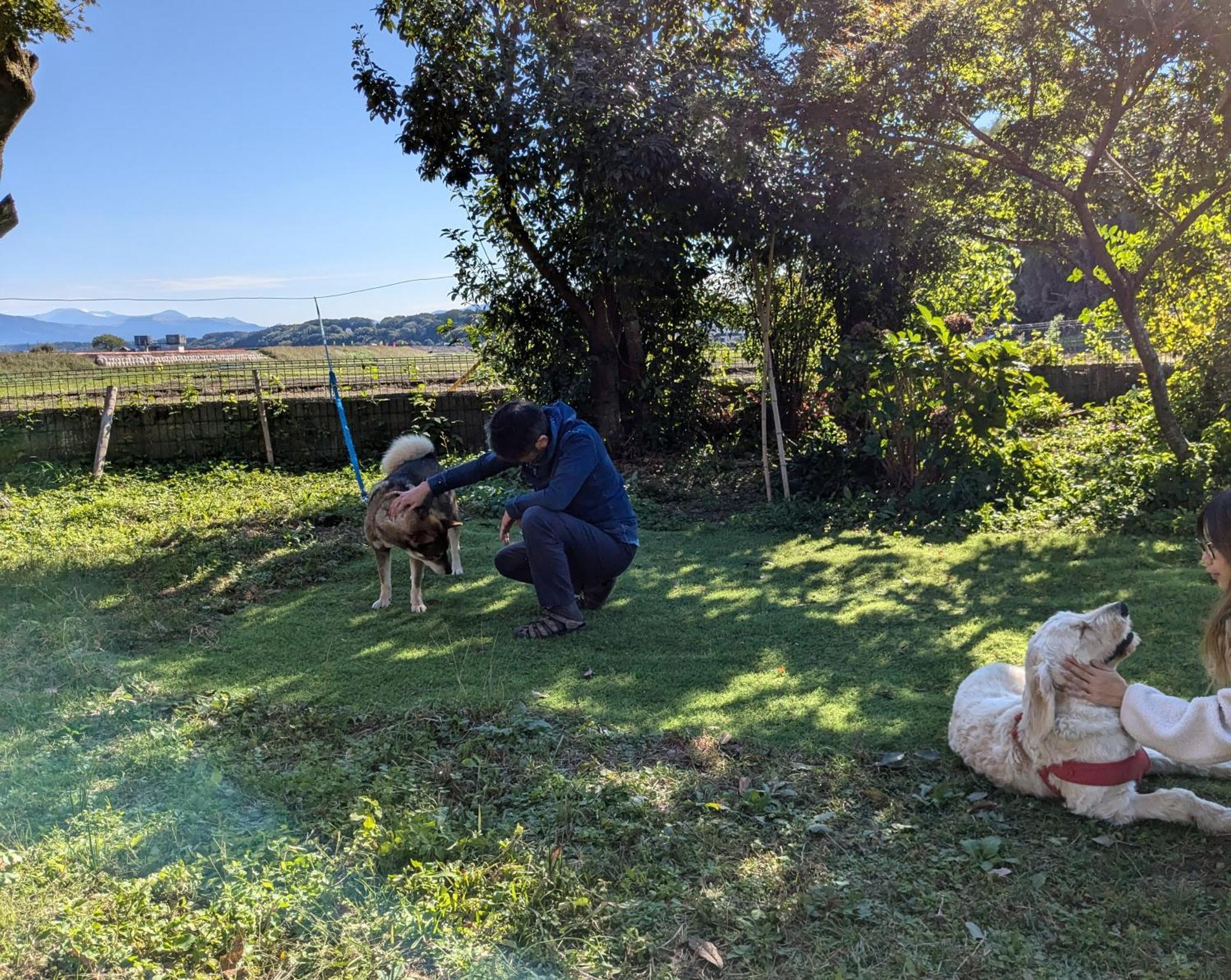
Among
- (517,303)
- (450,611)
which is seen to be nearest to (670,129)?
(517,303)

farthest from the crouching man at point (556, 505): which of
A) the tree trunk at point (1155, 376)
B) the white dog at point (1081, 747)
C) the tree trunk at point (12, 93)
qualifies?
the tree trunk at point (12, 93)

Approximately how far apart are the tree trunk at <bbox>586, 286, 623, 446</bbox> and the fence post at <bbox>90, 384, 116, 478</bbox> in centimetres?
597

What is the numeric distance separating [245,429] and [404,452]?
6210 millimetres

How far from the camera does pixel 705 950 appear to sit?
2365 millimetres

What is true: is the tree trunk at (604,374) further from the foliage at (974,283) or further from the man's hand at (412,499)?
the man's hand at (412,499)

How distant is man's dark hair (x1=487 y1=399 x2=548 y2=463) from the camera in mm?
4676

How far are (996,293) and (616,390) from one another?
4544mm

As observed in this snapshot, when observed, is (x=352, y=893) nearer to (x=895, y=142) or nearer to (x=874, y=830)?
(x=874, y=830)

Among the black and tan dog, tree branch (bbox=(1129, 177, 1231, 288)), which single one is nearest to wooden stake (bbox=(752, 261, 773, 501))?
tree branch (bbox=(1129, 177, 1231, 288))

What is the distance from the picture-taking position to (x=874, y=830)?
116 inches

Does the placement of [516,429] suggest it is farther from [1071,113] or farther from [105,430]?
[105,430]

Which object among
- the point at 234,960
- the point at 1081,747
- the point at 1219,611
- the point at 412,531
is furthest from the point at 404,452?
the point at 1219,611

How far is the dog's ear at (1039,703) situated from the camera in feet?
9.11

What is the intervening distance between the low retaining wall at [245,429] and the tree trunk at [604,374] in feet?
5.61
